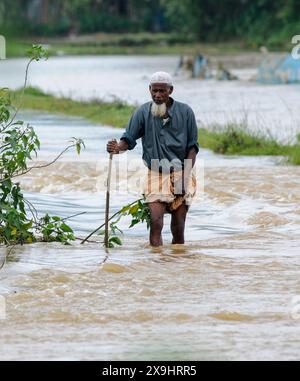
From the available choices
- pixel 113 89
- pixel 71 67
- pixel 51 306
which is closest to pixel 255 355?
pixel 51 306

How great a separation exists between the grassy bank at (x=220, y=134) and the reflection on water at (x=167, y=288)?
341 centimetres

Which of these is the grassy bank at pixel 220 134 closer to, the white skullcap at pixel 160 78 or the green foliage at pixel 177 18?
the white skullcap at pixel 160 78

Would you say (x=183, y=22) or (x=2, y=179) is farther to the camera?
(x=183, y=22)

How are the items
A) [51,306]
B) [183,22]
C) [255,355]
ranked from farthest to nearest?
[183,22] → [51,306] → [255,355]

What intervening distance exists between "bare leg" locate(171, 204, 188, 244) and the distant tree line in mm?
67248

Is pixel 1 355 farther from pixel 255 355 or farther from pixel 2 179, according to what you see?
pixel 2 179

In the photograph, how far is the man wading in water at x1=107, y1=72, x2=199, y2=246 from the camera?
979 centimetres

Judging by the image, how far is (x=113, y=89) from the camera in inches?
1583

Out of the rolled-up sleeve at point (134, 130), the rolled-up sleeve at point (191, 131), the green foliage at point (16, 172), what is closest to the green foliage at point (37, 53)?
the green foliage at point (16, 172)

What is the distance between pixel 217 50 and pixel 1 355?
73.0 metres

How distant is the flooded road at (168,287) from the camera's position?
7336 millimetres

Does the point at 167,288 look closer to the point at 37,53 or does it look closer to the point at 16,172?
the point at 16,172

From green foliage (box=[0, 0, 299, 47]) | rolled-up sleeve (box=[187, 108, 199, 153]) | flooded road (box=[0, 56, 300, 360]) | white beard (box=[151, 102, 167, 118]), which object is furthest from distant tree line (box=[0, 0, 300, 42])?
white beard (box=[151, 102, 167, 118])

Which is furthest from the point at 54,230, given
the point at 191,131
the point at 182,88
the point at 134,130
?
the point at 182,88
